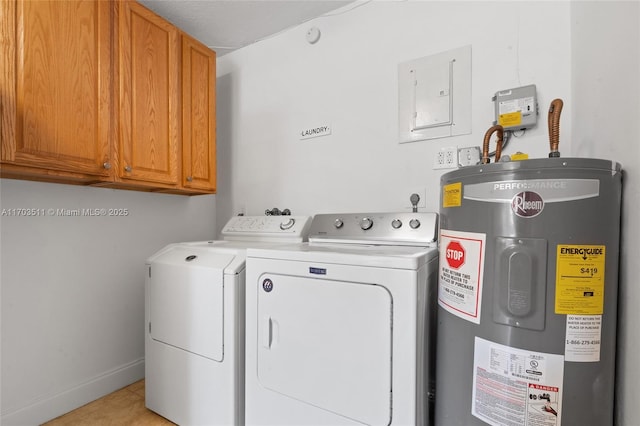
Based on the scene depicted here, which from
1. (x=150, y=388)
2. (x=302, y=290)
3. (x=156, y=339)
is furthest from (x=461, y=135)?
(x=150, y=388)

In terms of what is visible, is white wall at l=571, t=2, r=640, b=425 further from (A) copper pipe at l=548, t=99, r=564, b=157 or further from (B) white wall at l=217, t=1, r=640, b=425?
(A) copper pipe at l=548, t=99, r=564, b=157

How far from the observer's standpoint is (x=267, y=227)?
6.77 ft

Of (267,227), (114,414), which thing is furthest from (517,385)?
(114,414)

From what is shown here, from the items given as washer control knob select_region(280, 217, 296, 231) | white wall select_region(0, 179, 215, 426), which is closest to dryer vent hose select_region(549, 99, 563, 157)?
washer control knob select_region(280, 217, 296, 231)

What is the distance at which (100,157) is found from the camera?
5.21ft

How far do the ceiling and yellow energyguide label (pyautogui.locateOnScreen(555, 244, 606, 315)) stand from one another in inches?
78.9

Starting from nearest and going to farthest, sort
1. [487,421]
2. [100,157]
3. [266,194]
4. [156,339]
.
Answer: [487,421], [100,157], [156,339], [266,194]

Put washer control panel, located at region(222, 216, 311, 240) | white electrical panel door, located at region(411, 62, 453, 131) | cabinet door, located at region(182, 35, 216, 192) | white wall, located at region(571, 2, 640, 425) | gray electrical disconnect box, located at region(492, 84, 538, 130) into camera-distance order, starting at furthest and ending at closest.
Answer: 1. cabinet door, located at region(182, 35, 216, 192)
2. washer control panel, located at region(222, 216, 311, 240)
3. white electrical panel door, located at region(411, 62, 453, 131)
4. gray electrical disconnect box, located at region(492, 84, 538, 130)
5. white wall, located at region(571, 2, 640, 425)

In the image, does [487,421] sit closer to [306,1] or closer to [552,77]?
[552,77]

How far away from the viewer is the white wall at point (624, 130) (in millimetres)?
823

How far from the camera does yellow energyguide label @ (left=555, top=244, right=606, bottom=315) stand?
824 mm

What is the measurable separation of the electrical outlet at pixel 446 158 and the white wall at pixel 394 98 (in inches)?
1.7

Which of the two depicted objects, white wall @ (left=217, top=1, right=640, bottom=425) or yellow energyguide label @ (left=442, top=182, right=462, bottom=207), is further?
yellow energyguide label @ (left=442, top=182, right=462, bottom=207)

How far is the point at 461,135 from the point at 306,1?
4.49 feet
